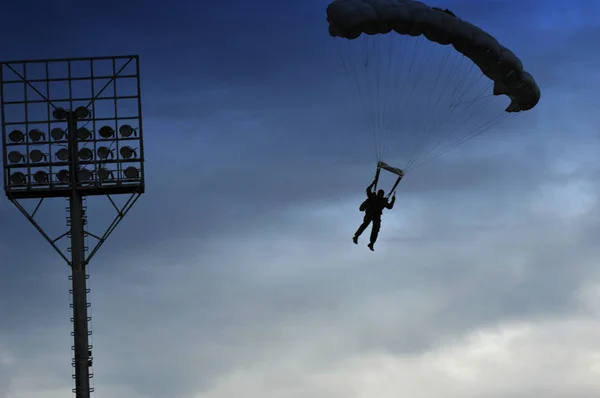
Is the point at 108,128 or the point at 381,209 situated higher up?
the point at 108,128

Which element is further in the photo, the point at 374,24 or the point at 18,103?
the point at 18,103

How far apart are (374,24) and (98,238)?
73.2 feet

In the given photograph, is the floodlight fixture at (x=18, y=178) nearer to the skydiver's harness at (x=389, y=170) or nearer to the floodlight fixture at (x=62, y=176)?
the floodlight fixture at (x=62, y=176)

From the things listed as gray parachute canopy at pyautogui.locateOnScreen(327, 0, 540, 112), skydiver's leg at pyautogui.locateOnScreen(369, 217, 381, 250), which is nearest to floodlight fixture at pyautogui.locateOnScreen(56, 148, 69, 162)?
gray parachute canopy at pyautogui.locateOnScreen(327, 0, 540, 112)

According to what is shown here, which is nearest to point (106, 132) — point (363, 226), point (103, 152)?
point (103, 152)

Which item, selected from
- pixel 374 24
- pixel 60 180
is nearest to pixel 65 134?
pixel 60 180

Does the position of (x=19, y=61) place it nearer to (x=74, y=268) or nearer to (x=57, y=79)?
(x=57, y=79)

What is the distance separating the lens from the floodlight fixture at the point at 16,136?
11250cm

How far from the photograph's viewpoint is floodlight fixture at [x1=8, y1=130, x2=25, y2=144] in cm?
11250

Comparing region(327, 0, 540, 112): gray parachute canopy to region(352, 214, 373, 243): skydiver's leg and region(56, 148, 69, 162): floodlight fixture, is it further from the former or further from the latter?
region(56, 148, 69, 162): floodlight fixture

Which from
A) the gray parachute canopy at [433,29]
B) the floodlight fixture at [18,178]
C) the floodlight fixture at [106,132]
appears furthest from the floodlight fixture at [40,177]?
the gray parachute canopy at [433,29]

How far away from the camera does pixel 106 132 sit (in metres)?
112

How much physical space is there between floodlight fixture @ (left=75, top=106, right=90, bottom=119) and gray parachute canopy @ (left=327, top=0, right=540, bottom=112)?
62.7 ft

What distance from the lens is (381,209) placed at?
9638 cm
